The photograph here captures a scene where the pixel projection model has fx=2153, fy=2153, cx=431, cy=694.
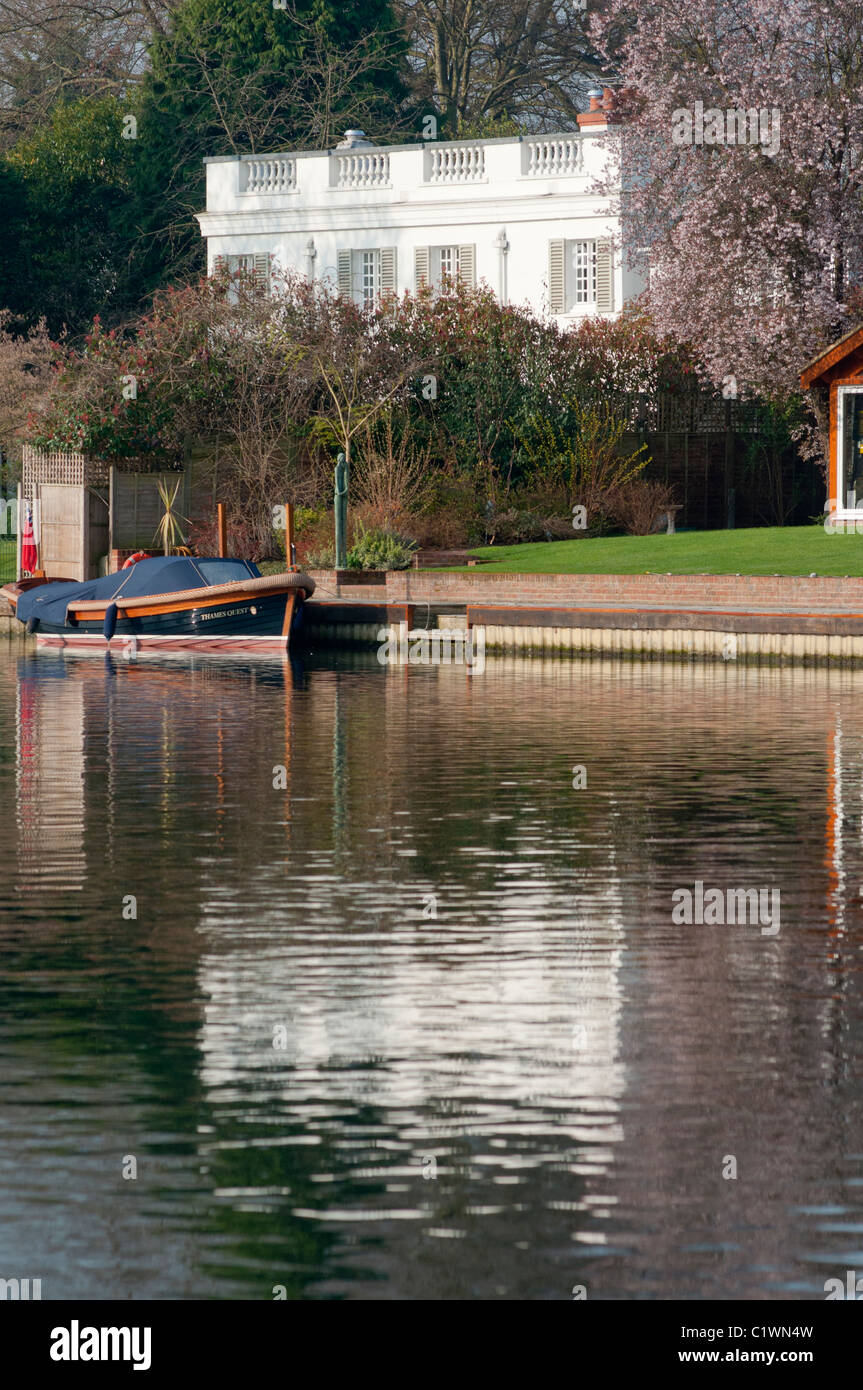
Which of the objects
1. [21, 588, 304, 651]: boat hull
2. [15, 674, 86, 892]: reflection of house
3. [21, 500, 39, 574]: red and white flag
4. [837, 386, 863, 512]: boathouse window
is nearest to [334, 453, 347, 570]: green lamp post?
[21, 588, 304, 651]: boat hull

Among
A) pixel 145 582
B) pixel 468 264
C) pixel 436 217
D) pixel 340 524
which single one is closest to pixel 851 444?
pixel 340 524

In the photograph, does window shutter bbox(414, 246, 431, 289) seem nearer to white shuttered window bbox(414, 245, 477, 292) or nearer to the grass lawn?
white shuttered window bbox(414, 245, 477, 292)

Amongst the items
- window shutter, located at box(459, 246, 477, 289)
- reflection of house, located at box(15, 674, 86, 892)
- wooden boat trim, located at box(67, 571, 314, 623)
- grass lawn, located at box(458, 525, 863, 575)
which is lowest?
reflection of house, located at box(15, 674, 86, 892)

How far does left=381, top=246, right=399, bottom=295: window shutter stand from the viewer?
55719mm

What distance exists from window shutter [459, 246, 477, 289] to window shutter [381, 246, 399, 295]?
1944mm

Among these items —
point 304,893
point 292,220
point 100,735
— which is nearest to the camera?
point 304,893

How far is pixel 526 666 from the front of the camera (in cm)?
3002

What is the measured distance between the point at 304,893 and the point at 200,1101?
441 centimetres

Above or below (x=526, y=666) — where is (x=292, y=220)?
above

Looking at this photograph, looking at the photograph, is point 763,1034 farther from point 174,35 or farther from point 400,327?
point 174,35

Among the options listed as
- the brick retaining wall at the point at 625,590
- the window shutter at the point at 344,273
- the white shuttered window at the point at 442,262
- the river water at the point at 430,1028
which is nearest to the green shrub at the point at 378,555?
the brick retaining wall at the point at 625,590

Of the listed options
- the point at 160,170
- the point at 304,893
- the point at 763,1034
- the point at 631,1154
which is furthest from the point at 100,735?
the point at 160,170

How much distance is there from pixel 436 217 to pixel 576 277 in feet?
14.1

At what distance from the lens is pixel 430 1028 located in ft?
30.8
